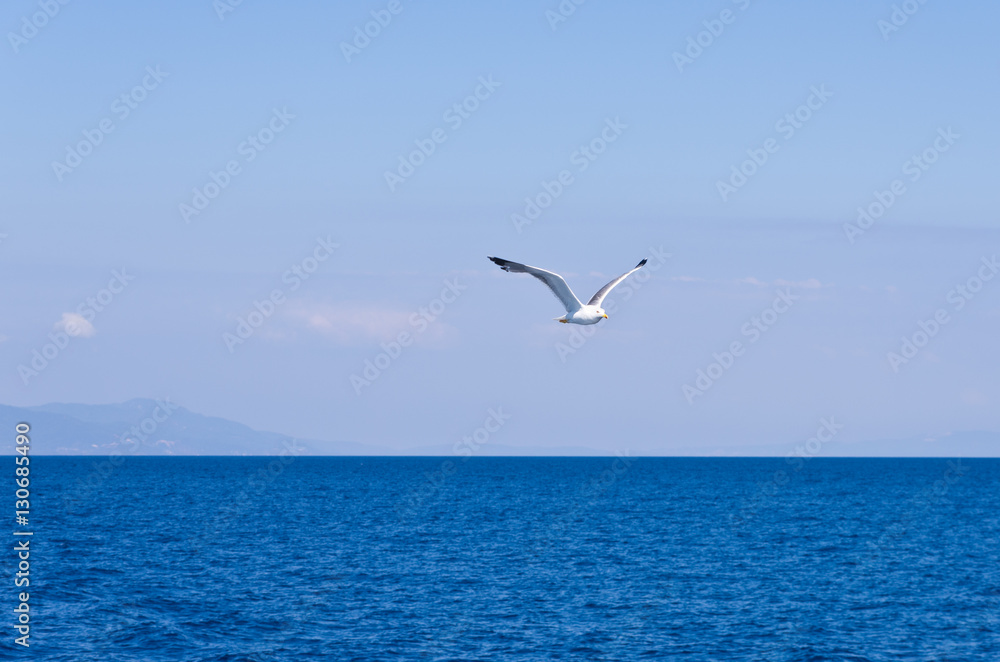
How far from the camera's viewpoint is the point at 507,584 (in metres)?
50.7

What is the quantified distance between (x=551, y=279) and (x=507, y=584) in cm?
2997

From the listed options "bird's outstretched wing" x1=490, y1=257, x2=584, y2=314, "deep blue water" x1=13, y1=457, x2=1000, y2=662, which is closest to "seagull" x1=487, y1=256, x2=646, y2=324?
"bird's outstretched wing" x1=490, y1=257, x2=584, y2=314

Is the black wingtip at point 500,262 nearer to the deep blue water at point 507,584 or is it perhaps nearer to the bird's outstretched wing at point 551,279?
the bird's outstretched wing at point 551,279

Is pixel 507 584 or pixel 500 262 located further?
pixel 507 584

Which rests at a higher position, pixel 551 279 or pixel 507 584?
pixel 507 584

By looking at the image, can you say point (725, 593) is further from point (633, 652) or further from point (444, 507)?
point (444, 507)

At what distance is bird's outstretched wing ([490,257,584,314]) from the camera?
2228 centimetres

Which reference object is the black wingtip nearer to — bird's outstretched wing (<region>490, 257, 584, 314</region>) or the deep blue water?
bird's outstretched wing (<region>490, 257, 584, 314</region>)

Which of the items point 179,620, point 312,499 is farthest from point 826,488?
point 179,620

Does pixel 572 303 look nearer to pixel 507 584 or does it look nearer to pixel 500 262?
pixel 500 262

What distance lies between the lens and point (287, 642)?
37.7 meters

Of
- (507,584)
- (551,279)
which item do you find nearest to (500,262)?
(551,279)

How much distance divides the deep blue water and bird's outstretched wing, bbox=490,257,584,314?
16335mm

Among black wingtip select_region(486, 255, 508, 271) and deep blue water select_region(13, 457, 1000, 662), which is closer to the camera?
black wingtip select_region(486, 255, 508, 271)
